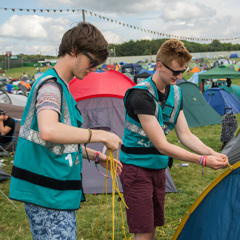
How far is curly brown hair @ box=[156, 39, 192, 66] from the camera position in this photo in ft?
7.52

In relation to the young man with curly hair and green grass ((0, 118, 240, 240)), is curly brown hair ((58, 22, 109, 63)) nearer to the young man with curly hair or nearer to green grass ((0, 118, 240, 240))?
the young man with curly hair

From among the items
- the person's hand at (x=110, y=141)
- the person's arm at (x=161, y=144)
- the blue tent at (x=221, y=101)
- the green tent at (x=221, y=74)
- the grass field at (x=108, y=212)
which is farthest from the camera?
the green tent at (x=221, y=74)

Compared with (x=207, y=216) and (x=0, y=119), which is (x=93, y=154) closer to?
(x=207, y=216)

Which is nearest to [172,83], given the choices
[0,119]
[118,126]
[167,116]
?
[167,116]

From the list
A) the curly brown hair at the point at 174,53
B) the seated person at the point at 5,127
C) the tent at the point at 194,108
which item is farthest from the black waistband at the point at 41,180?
the tent at the point at 194,108

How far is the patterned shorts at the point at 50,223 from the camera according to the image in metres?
1.67

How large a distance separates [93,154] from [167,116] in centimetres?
74

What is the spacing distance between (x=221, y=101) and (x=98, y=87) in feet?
26.3

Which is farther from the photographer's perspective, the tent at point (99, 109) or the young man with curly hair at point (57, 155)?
the tent at point (99, 109)

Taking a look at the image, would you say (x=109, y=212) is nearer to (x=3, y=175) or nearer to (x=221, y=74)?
(x=3, y=175)

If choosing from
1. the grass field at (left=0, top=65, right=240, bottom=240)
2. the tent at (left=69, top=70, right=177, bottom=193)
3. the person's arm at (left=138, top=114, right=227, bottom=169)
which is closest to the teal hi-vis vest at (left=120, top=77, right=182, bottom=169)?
the person's arm at (left=138, top=114, right=227, bottom=169)

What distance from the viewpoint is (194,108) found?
10633 millimetres

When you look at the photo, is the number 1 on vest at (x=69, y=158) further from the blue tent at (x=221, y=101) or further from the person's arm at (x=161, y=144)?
the blue tent at (x=221, y=101)

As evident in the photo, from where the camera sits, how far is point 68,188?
1703mm
